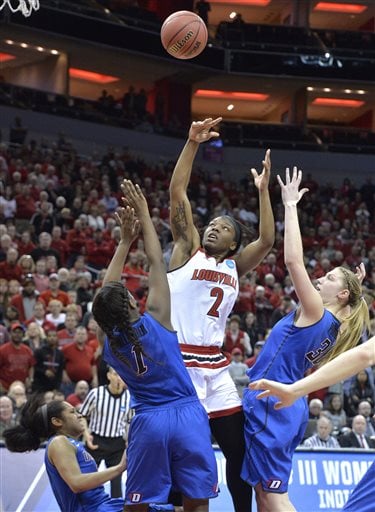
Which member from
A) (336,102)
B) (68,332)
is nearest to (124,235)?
(68,332)

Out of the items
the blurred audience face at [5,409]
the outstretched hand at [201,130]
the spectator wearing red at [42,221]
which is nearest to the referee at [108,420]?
the blurred audience face at [5,409]

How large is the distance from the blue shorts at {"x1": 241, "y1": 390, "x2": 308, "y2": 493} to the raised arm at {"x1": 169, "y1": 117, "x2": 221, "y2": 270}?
1.00 m

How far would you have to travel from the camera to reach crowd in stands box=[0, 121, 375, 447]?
12.1 m

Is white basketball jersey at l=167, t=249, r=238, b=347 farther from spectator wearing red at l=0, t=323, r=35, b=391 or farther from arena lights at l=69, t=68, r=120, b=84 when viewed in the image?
arena lights at l=69, t=68, r=120, b=84

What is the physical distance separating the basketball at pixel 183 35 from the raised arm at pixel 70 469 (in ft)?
10.6

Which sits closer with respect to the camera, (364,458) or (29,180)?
(364,458)

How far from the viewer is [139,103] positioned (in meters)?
29.1

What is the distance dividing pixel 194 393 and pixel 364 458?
564 cm

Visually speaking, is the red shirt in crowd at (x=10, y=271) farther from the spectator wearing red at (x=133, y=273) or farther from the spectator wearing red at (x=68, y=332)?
the spectator wearing red at (x=68, y=332)

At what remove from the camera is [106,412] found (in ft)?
34.2

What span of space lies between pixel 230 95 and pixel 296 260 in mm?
29829

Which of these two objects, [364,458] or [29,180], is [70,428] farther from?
[29,180]

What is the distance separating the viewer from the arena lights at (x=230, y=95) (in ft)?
112

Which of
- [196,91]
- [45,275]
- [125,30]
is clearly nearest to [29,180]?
[45,275]
